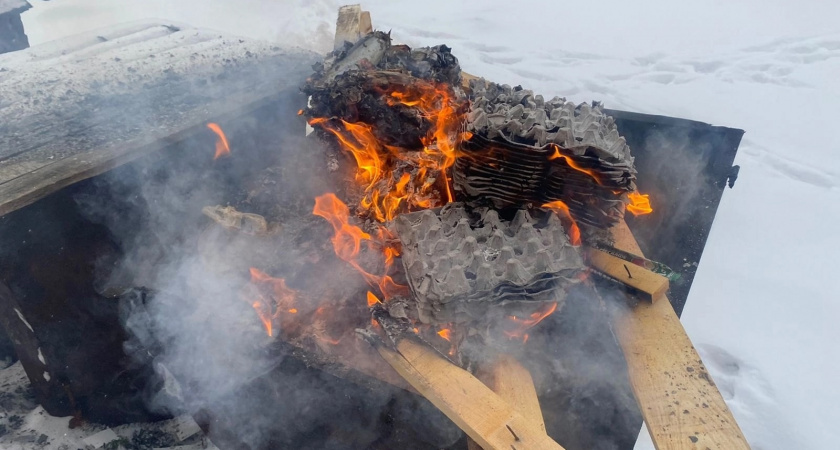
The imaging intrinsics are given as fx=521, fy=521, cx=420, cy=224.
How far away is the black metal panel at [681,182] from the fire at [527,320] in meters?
1.38

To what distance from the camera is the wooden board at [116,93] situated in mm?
2908

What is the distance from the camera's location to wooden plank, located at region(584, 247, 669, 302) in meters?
2.68

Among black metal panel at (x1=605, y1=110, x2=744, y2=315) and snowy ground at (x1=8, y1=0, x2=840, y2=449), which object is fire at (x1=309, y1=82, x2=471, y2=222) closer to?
black metal panel at (x1=605, y1=110, x2=744, y2=315)

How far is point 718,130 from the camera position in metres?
3.54

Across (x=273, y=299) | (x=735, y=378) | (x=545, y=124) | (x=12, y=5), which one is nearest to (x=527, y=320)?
(x=545, y=124)

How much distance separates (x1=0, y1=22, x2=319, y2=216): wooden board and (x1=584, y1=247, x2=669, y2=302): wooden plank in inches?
102

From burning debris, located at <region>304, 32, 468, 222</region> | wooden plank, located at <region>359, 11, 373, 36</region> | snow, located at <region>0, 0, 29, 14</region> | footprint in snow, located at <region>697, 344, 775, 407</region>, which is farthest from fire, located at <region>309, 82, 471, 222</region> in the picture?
snow, located at <region>0, 0, 29, 14</region>

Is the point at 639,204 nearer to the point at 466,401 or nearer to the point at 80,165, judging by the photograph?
the point at 466,401

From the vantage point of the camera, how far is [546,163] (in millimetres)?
2688

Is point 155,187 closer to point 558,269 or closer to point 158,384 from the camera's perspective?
point 158,384

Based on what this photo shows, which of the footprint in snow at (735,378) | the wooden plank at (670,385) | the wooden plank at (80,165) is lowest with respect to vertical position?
the footprint in snow at (735,378)

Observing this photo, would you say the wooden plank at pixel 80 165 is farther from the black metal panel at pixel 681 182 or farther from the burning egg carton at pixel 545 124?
the black metal panel at pixel 681 182

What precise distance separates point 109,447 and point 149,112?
84.1 inches

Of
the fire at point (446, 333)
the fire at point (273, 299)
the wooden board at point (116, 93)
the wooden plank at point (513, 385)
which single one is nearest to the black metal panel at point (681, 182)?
the wooden plank at point (513, 385)
